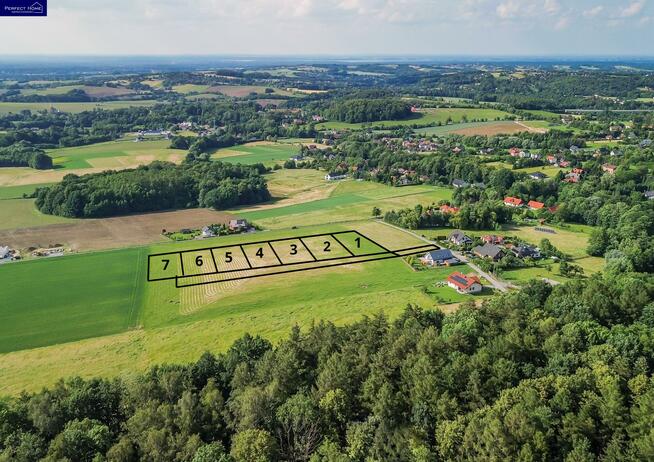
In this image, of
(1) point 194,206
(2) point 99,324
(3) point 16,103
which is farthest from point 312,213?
(3) point 16,103

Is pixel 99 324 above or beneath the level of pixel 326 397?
beneath

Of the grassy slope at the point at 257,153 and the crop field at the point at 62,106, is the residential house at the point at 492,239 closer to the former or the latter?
the grassy slope at the point at 257,153

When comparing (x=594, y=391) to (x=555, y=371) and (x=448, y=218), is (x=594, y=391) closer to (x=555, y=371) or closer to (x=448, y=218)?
(x=555, y=371)

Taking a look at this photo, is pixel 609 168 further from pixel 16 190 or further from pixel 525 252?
pixel 16 190

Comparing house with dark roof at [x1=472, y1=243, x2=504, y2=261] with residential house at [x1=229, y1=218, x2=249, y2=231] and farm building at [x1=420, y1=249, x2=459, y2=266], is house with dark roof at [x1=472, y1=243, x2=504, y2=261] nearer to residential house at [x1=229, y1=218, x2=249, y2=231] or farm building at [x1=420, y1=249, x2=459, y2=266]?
farm building at [x1=420, y1=249, x2=459, y2=266]

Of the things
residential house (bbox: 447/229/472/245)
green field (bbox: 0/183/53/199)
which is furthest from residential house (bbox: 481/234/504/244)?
green field (bbox: 0/183/53/199)

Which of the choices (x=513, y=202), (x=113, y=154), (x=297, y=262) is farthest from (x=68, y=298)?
(x=113, y=154)

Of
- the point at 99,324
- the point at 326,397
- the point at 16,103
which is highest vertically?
the point at 16,103
